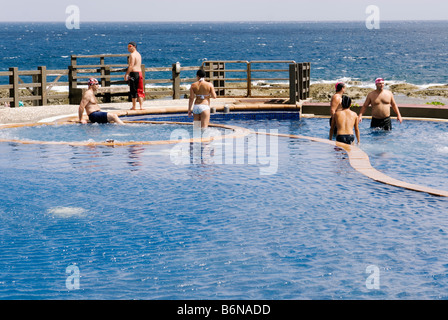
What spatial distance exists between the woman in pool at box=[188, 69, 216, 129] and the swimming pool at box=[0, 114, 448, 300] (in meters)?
3.49

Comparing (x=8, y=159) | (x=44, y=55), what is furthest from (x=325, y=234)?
(x=44, y=55)

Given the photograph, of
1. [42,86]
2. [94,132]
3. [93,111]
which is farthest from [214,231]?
[42,86]

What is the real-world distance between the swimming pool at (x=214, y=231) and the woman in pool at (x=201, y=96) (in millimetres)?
3488

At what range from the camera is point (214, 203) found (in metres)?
8.10

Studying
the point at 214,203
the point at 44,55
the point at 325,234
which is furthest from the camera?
the point at 44,55

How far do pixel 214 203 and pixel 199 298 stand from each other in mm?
2905

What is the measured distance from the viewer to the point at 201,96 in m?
14.2

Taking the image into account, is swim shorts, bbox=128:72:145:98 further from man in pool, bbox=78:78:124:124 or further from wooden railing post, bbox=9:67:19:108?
wooden railing post, bbox=9:67:19:108

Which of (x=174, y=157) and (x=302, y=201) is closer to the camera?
(x=302, y=201)

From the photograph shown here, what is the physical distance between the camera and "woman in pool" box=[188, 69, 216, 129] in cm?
1409

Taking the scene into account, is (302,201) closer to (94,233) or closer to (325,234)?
(325,234)

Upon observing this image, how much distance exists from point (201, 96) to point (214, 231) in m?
7.59

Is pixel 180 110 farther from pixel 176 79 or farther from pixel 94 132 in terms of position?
pixel 94 132

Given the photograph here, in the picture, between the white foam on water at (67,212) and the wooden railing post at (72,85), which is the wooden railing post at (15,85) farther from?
the white foam on water at (67,212)
